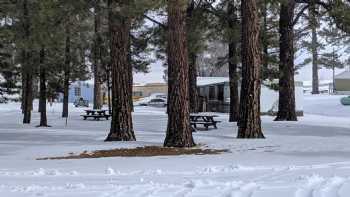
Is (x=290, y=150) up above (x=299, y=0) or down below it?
below

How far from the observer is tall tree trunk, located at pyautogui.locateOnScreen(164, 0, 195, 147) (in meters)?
15.2

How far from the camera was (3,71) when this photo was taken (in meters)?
30.3

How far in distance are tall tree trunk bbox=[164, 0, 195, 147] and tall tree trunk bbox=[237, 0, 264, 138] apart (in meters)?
2.47

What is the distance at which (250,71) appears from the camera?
17.5m

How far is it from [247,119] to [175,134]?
2.78m

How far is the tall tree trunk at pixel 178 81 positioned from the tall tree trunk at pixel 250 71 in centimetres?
247

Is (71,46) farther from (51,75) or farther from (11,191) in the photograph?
(11,191)

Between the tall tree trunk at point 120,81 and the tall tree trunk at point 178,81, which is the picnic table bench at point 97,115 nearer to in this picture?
the tall tree trunk at point 120,81

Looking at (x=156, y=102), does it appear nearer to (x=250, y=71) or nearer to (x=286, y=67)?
(x=286, y=67)

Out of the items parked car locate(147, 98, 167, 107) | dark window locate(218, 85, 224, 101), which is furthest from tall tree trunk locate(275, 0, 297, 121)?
parked car locate(147, 98, 167, 107)

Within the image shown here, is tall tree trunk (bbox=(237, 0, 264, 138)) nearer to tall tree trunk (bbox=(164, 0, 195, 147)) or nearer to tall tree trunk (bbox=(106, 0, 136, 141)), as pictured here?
tall tree trunk (bbox=(164, 0, 195, 147))

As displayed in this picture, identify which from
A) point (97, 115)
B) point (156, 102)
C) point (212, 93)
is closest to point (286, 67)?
point (97, 115)

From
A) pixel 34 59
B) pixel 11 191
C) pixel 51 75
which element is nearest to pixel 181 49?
pixel 11 191

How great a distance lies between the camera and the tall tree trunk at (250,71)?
56.5ft
